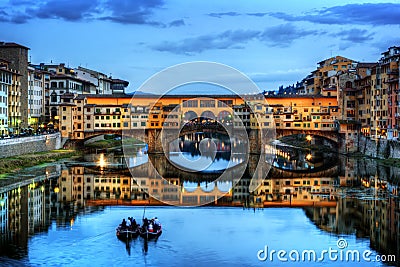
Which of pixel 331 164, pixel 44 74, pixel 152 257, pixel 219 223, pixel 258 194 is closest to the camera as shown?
pixel 152 257

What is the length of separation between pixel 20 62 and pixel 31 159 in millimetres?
18318

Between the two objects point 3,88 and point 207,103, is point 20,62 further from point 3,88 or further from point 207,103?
point 207,103

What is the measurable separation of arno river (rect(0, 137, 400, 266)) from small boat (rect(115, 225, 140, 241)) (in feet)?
0.97

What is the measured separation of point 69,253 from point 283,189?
1780 centimetres

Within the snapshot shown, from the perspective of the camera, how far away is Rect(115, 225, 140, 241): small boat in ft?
74.7

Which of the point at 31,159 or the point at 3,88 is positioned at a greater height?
the point at 3,88

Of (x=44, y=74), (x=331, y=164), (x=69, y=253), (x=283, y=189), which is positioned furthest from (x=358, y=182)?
(x=44, y=74)

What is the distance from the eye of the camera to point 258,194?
33969mm

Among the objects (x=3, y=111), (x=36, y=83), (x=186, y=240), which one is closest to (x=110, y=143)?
(x=36, y=83)

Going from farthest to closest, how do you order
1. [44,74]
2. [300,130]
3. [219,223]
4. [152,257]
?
[44,74]
[300,130]
[219,223]
[152,257]

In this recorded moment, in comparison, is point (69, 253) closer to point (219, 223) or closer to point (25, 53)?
point (219, 223)

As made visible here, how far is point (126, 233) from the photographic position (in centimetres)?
2280

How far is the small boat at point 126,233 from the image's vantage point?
74.7 ft

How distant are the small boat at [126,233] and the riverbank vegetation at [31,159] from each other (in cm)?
1763
